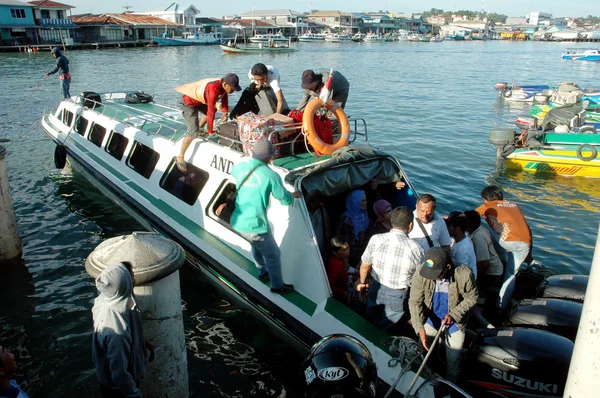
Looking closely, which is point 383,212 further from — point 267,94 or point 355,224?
point 267,94

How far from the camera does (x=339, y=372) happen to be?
384 cm

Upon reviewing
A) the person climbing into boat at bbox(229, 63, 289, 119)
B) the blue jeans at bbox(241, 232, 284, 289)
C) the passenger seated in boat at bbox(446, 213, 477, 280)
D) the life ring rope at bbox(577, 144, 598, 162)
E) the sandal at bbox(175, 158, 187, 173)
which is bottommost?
the life ring rope at bbox(577, 144, 598, 162)

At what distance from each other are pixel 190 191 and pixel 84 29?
8147 centimetres

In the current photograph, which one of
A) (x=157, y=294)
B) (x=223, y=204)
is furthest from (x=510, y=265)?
(x=157, y=294)

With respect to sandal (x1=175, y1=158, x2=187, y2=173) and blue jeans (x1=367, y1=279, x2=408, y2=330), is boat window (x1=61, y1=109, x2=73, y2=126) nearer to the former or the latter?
sandal (x1=175, y1=158, x2=187, y2=173)

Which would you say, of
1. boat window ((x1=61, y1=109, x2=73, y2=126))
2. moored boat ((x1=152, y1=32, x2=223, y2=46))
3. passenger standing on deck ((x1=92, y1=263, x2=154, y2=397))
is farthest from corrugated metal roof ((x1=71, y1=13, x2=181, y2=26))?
passenger standing on deck ((x1=92, y1=263, x2=154, y2=397))

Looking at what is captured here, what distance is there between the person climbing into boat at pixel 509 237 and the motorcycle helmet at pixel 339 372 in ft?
9.68

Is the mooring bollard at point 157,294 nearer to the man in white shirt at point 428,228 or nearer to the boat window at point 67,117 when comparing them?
the man in white shirt at point 428,228

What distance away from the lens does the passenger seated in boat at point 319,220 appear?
6.35 meters

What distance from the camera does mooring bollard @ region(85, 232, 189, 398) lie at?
13.6 ft

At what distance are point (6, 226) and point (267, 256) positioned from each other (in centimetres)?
552

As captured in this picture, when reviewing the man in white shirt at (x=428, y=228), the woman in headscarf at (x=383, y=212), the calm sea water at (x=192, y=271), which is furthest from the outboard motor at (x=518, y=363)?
the calm sea water at (x=192, y=271)

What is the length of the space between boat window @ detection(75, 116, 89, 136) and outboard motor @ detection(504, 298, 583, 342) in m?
10.6

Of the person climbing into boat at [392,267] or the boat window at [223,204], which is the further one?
the boat window at [223,204]
